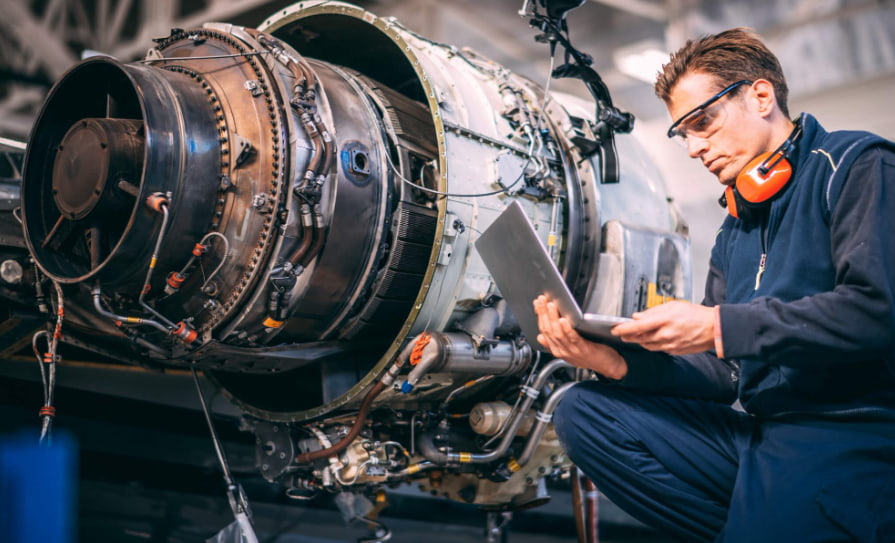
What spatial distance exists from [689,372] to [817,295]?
0.57 metres

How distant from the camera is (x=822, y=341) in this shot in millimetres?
1677

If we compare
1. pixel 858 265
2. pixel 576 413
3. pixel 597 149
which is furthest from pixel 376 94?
pixel 858 265

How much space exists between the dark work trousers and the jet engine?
0.53m

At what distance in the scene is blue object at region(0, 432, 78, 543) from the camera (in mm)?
979

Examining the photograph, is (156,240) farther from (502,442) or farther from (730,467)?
(730,467)

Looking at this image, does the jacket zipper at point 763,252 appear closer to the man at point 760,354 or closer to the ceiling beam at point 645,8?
the man at point 760,354

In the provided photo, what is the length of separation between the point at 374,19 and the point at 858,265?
1.93m

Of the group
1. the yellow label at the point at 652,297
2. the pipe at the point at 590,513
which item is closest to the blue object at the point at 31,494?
the yellow label at the point at 652,297

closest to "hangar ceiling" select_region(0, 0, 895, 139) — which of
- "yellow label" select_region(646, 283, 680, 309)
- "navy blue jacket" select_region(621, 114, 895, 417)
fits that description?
"yellow label" select_region(646, 283, 680, 309)

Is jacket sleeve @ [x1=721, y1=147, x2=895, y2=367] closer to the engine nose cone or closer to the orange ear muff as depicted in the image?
the orange ear muff

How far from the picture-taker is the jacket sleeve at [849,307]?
1.65m

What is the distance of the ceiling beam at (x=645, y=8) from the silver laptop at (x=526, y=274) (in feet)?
18.6

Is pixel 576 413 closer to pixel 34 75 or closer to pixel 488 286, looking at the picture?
pixel 488 286

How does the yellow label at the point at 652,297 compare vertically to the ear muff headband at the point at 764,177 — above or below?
below
